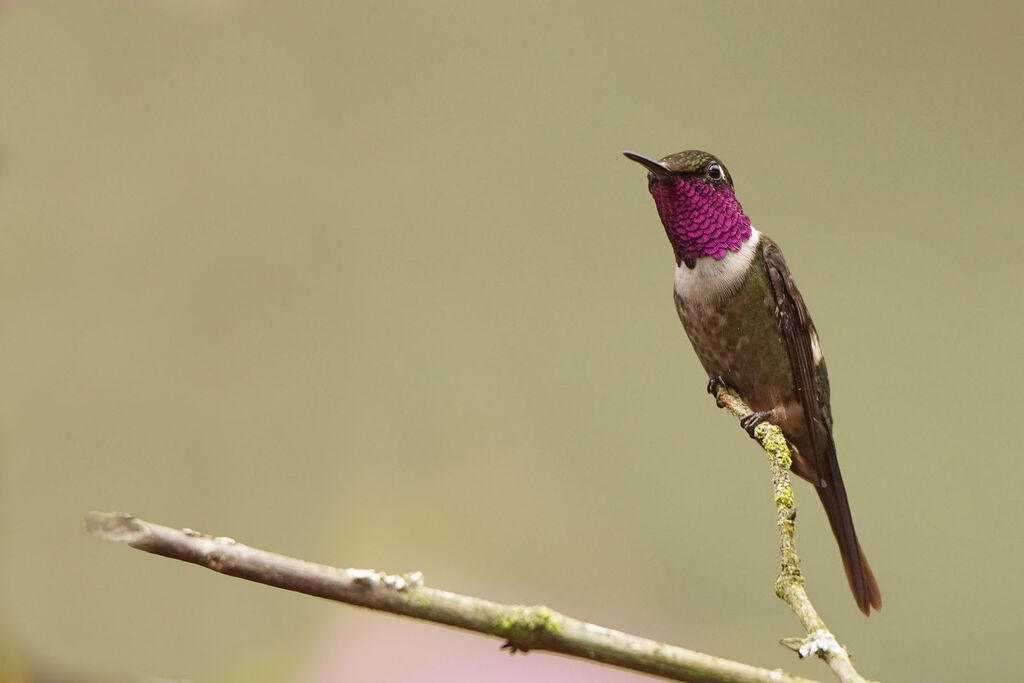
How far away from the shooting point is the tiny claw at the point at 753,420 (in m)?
1.18

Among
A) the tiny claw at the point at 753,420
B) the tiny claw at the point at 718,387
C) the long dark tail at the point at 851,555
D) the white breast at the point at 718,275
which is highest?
the white breast at the point at 718,275

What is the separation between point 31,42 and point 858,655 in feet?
5.76

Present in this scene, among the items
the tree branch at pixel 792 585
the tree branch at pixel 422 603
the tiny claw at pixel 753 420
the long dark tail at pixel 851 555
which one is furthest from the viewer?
the long dark tail at pixel 851 555

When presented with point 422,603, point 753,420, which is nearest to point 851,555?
point 753,420

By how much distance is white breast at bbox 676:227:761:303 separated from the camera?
1279 mm

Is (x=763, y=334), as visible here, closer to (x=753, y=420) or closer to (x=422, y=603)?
(x=753, y=420)

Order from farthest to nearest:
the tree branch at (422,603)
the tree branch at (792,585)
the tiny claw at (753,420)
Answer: the tiny claw at (753,420)
the tree branch at (792,585)
the tree branch at (422,603)

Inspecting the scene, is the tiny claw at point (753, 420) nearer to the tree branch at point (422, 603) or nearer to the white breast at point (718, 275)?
the white breast at point (718, 275)

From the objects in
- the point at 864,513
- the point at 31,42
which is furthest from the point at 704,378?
the point at 31,42

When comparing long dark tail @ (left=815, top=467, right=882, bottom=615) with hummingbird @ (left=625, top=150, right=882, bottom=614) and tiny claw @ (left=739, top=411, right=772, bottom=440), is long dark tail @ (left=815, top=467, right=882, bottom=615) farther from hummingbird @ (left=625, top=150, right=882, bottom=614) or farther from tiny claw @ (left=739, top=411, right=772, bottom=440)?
tiny claw @ (left=739, top=411, right=772, bottom=440)

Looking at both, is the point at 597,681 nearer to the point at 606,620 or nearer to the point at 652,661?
the point at 606,620

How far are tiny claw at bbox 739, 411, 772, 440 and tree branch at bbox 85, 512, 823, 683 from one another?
555 mm

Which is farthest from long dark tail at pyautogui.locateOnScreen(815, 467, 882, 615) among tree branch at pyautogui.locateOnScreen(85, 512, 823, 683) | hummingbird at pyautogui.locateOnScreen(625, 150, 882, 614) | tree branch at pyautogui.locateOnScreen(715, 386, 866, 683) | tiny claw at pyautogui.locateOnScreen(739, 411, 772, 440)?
tree branch at pyautogui.locateOnScreen(85, 512, 823, 683)

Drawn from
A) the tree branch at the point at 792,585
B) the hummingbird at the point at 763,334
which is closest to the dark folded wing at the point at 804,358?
the hummingbird at the point at 763,334
